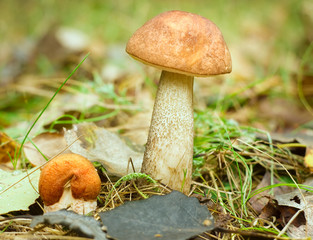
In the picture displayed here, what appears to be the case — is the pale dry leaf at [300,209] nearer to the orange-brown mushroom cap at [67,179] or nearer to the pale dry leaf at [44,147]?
the orange-brown mushroom cap at [67,179]

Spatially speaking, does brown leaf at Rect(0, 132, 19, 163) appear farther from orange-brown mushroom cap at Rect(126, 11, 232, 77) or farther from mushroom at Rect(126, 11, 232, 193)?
orange-brown mushroom cap at Rect(126, 11, 232, 77)

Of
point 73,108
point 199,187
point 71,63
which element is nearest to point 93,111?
point 73,108

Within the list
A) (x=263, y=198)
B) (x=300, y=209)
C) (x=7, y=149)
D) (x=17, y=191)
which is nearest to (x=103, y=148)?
(x=17, y=191)

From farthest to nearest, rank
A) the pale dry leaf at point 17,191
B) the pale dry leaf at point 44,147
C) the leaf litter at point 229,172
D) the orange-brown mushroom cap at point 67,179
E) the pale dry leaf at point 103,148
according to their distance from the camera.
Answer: the pale dry leaf at point 44,147
the pale dry leaf at point 103,148
the leaf litter at point 229,172
the pale dry leaf at point 17,191
the orange-brown mushroom cap at point 67,179

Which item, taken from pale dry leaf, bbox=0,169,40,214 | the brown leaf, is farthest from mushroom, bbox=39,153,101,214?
the brown leaf

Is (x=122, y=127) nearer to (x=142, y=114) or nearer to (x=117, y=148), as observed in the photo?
(x=142, y=114)

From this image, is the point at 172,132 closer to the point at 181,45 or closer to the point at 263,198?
the point at 181,45

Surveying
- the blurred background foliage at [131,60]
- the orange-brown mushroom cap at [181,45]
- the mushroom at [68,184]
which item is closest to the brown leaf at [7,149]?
the blurred background foliage at [131,60]
